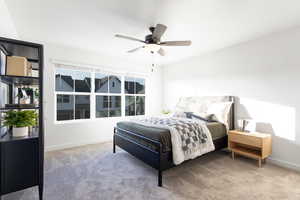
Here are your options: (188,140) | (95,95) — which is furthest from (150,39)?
(95,95)

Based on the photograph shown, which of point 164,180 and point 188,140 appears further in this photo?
point 188,140

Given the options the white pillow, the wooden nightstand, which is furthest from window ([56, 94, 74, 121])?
the wooden nightstand

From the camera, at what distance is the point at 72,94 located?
400 centimetres

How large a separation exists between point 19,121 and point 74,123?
7.39ft

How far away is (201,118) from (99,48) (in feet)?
10.3

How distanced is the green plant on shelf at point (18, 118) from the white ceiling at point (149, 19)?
1.52 metres

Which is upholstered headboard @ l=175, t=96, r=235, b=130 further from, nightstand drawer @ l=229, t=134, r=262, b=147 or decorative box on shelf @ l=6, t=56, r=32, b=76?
decorative box on shelf @ l=6, t=56, r=32, b=76

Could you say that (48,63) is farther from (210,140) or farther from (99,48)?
(210,140)

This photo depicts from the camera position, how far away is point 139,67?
508 cm

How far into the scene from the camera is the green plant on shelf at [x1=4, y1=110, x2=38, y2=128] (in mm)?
1714

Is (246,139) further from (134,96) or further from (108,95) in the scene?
(108,95)

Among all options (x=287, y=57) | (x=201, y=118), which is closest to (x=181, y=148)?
(x=201, y=118)

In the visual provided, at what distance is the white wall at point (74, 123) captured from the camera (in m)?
3.57

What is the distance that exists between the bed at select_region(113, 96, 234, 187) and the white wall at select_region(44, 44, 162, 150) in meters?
1.12
